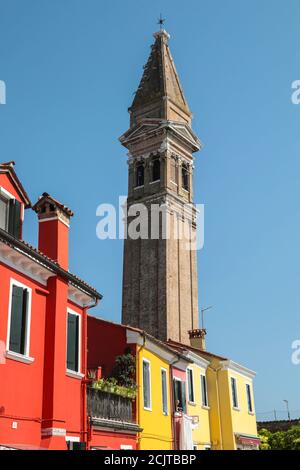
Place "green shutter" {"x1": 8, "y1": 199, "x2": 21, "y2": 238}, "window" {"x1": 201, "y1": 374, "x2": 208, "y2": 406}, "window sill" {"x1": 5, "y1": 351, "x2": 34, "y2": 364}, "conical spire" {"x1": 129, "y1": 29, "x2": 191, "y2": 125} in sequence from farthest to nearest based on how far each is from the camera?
"conical spire" {"x1": 129, "y1": 29, "x2": 191, "y2": 125} < "window" {"x1": 201, "y1": 374, "x2": 208, "y2": 406} < "green shutter" {"x1": 8, "y1": 199, "x2": 21, "y2": 238} < "window sill" {"x1": 5, "y1": 351, "x2": 34, "y2": 364}

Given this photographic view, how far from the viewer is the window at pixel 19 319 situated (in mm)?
12273

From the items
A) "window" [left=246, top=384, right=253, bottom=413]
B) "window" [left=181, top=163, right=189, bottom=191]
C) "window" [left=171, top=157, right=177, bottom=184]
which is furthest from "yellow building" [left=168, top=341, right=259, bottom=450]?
"window" [left=181, top=163, right=189, bottom=191]

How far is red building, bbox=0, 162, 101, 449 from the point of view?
1209 centimetres

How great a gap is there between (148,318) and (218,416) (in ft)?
71.9

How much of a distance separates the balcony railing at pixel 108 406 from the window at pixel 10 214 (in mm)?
4694

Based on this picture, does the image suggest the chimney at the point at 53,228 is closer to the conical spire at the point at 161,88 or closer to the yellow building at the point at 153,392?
the yellow building at the point at 153,392

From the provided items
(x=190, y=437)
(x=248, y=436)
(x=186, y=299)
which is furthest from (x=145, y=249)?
(x=190, y=437)

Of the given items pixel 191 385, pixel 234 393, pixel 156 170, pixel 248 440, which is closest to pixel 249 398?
pixel 248 440

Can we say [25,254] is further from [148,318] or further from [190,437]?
[148,318]

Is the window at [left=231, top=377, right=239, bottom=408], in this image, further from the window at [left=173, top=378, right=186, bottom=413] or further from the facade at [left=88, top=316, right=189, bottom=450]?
the facade at [left=88, top=316, right=189, bottom=450]

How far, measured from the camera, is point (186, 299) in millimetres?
50094

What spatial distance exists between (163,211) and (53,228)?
35.4m

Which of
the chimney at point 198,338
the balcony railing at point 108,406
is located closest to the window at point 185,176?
the chimney at point 198,338

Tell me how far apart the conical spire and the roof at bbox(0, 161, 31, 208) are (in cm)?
4122
